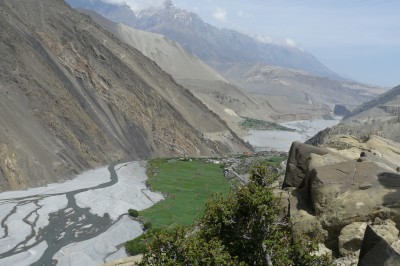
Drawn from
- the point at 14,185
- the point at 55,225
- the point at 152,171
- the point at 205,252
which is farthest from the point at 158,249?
the point at 152,171

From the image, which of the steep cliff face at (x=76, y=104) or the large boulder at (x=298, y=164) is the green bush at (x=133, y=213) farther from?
the large boulder at (x=298, y=164)

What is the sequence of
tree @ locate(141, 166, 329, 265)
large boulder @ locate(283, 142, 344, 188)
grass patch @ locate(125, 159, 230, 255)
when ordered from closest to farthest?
tree @ locate(141, 166, 329, 265) → large boulder @ locate(283, 142, 344, 188) → grass patch @ locate(125, 159, 230, 255)

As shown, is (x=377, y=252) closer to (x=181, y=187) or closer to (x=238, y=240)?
(x=238, y=240)

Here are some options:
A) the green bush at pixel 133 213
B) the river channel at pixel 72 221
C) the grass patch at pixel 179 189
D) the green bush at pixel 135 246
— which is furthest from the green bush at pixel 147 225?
the green bush at pixel 135 246

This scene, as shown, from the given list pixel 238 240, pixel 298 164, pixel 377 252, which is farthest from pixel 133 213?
pixel 377 252

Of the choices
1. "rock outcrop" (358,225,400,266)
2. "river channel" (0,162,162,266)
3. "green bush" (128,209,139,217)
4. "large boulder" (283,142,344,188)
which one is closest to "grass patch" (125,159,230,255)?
"green bush" (128,209,139,217)

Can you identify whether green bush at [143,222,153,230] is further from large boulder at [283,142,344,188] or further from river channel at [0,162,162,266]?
large boulder at [283,142,344,188]
